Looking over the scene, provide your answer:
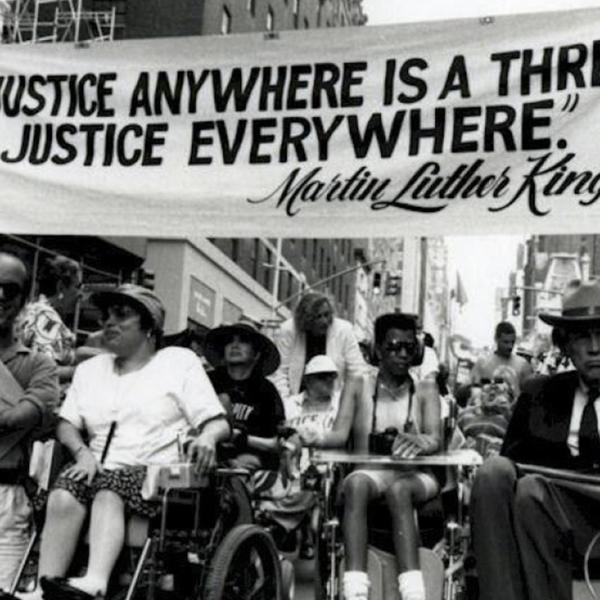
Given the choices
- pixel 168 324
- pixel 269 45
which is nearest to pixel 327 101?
pixel 269 45

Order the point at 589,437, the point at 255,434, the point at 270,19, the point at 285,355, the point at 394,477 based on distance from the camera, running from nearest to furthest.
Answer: the point at 589,437 → the point at 394,477 → the point at 255,434 → the point at 285,355 → the point at 270,19

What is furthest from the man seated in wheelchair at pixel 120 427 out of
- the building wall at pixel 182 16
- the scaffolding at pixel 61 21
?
the building wall at pixel 182 16

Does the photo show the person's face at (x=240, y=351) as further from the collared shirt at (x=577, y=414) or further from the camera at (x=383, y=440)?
the collared shirt at (x=577, y=414)

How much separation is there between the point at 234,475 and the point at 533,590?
69.6 inches

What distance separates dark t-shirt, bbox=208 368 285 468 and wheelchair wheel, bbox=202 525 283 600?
1.50 meters

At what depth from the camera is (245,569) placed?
15.6ft

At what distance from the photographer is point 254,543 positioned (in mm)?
4789

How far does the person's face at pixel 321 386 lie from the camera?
25.3 feet

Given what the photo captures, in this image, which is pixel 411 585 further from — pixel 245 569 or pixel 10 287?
pixel 10 287

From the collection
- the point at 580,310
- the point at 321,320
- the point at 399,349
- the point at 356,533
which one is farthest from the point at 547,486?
the point at 321,320

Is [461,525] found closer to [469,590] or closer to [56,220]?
[469,590]

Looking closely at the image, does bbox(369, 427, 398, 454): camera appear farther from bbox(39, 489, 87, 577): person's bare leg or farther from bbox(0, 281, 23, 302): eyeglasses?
bbox(0, 281, 23, 302): eyeglasses

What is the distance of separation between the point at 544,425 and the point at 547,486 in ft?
1.22

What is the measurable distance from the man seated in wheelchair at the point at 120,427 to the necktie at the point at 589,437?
1.55 m
